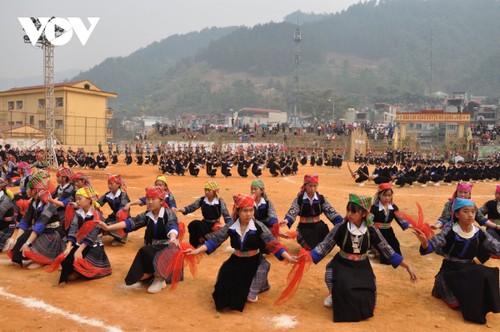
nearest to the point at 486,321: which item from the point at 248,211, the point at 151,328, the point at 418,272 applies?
Result: the point at 418,272

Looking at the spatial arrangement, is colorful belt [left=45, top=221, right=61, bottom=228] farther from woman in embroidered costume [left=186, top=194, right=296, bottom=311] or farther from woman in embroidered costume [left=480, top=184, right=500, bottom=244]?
woman in embroidered costume [left=480, top=184, right=500, bottom=244]

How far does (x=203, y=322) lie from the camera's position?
480cm

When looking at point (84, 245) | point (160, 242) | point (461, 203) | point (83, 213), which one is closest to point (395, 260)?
point (461, 203)

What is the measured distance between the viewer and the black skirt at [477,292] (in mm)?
4777

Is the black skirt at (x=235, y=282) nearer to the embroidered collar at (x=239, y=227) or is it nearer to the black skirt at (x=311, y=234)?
the embroidered collar at (x=239, y=227)

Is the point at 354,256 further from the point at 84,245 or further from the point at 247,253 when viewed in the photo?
the point at 84,245

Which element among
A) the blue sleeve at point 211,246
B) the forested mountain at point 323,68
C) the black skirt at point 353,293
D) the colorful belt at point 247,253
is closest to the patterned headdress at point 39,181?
the blue sleeve at point 211,246

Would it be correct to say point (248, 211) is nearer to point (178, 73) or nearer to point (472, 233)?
point (472, 233)

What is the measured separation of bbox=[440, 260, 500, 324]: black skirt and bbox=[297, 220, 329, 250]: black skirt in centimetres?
259

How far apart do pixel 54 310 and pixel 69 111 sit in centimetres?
4304

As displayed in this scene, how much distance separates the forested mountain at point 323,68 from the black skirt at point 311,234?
12245cm

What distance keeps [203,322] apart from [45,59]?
23688 millimetres

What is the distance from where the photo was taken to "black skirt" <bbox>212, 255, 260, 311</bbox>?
5.11 meters

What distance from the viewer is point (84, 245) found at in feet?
19.0
